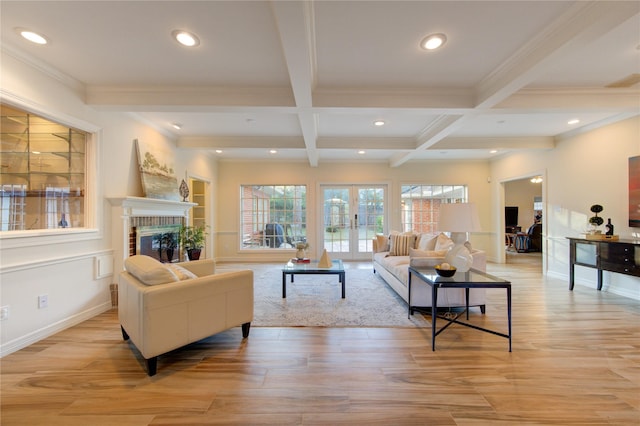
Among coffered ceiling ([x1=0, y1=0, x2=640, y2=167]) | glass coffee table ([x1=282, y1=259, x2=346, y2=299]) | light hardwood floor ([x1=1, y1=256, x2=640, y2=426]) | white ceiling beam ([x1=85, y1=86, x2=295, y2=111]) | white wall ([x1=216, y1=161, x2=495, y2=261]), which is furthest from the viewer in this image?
white wall ([x1=216, y1=161, x2=495, y2=261])

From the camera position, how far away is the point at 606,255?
141 inches

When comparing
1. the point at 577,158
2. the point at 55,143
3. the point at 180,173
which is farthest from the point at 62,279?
the point at 577,158

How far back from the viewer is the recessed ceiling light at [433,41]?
2.08m

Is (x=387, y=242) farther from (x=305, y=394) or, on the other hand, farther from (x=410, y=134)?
(x=305, y=394)

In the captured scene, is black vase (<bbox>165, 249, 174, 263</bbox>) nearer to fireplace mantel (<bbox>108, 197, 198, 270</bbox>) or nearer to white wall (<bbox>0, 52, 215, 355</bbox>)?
fireplace mantel (<bbox>108, 197, 198, 270</bbox>)

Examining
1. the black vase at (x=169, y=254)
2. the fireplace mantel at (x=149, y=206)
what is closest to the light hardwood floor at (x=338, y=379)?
the fireplace mantel at (x=149, y=206)

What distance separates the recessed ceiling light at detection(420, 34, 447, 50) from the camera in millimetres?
2076

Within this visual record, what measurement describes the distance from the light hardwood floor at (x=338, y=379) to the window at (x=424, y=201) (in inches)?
160

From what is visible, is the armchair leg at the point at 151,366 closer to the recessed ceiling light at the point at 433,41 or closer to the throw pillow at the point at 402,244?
the recessed ceiling light at the point at 433,41

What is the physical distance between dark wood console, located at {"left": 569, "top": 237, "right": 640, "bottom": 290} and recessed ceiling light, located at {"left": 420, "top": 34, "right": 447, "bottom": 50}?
140 inches

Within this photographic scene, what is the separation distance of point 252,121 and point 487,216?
5953 mm

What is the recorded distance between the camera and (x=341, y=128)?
4309 mm

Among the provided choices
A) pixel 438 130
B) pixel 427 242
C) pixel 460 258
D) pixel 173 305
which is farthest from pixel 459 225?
pixel 173 305

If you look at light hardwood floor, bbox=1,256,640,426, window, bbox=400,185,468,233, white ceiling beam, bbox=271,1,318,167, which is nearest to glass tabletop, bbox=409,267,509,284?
light hardwood floor, bbox=1,256,640,426
